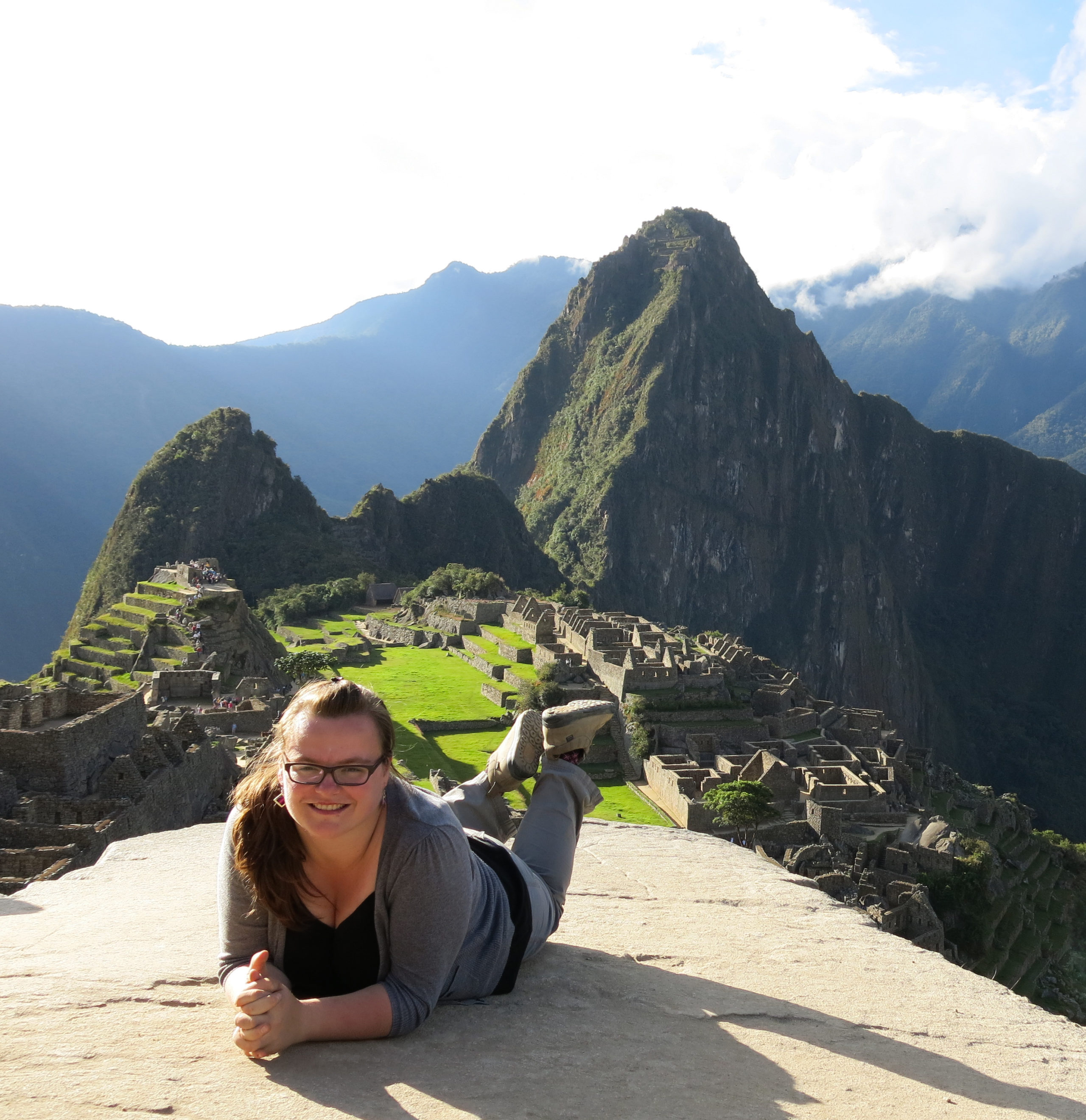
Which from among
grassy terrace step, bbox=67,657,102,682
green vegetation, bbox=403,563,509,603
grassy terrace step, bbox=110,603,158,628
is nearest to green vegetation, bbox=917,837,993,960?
grassy terrace step, bbox=67,657,102,682

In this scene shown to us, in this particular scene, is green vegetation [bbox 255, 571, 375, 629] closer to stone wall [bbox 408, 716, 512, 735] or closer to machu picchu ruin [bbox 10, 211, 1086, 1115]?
machu picchu ruin [bbox 10, 211, 1086, 1115]

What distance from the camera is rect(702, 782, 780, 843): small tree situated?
70.5 feet

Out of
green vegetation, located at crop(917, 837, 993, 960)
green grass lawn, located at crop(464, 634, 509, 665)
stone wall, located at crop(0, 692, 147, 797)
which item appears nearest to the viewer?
stone wall, located at crop(0, 692, 147, 797)

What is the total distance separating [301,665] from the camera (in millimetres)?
29578

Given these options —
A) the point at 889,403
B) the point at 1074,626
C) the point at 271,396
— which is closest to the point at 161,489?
the point at 271,396

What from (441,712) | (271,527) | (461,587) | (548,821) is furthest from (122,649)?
(271,527)

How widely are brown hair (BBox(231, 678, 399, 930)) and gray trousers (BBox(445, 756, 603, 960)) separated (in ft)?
2.80

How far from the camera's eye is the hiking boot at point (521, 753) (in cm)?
425

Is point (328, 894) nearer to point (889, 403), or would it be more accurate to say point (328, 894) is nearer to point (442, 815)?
point (442, 815)

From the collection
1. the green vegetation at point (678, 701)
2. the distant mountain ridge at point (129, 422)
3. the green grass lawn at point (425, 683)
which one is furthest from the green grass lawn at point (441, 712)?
the distant mountain ridge at point (129, 422)

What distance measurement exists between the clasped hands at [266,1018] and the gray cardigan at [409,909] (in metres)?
0.25

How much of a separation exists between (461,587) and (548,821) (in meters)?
51.4

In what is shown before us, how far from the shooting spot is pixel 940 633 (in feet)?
458

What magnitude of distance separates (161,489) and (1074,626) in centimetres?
12049
